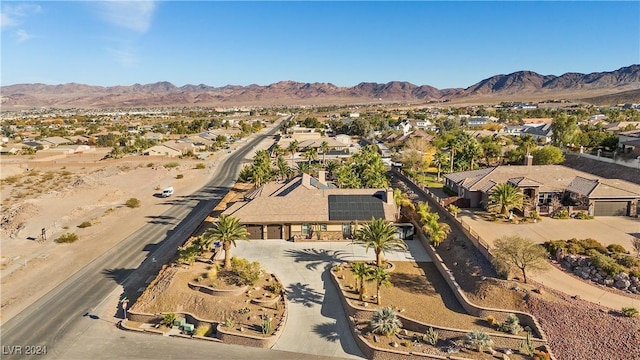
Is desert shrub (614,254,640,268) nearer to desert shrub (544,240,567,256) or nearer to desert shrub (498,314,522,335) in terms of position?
desert shrub (544,240,567,256)

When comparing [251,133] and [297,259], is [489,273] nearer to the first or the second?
[297,259]

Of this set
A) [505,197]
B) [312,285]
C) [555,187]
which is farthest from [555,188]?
[312,285]

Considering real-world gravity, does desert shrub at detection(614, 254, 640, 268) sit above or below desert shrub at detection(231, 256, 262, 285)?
above

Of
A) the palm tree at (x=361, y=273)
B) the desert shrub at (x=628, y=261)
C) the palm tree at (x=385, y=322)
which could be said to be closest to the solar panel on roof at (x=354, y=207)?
the palm tree at (x=361, y=273)

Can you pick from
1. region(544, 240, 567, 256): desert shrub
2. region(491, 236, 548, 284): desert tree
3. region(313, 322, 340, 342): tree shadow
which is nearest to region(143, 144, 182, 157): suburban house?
region(313, 322, 340, 342): tree shadow

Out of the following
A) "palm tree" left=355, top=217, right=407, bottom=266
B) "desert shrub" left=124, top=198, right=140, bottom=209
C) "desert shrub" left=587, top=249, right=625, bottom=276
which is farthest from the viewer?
"desert shrub" left=124, top=198, right=140, bottom=209

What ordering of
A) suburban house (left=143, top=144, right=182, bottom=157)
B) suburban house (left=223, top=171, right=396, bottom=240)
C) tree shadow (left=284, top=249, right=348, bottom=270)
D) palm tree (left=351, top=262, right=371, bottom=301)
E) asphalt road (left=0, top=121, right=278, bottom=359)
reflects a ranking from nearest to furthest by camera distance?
asphalt road (left=0, top=121, right=278, bottom=359) < palm tree (left=351, top=262, right=371, bottom=301) < tree shadow (left=284, top=249, right=348, bottom=270) < suburban house (left=223, top=171, right=396, bottom=240) < suburban house (left=143, top=144, right=182, bottom=157)

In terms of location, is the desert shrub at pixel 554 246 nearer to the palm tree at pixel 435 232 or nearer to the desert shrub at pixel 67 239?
the palm tree at pixel 435 232
